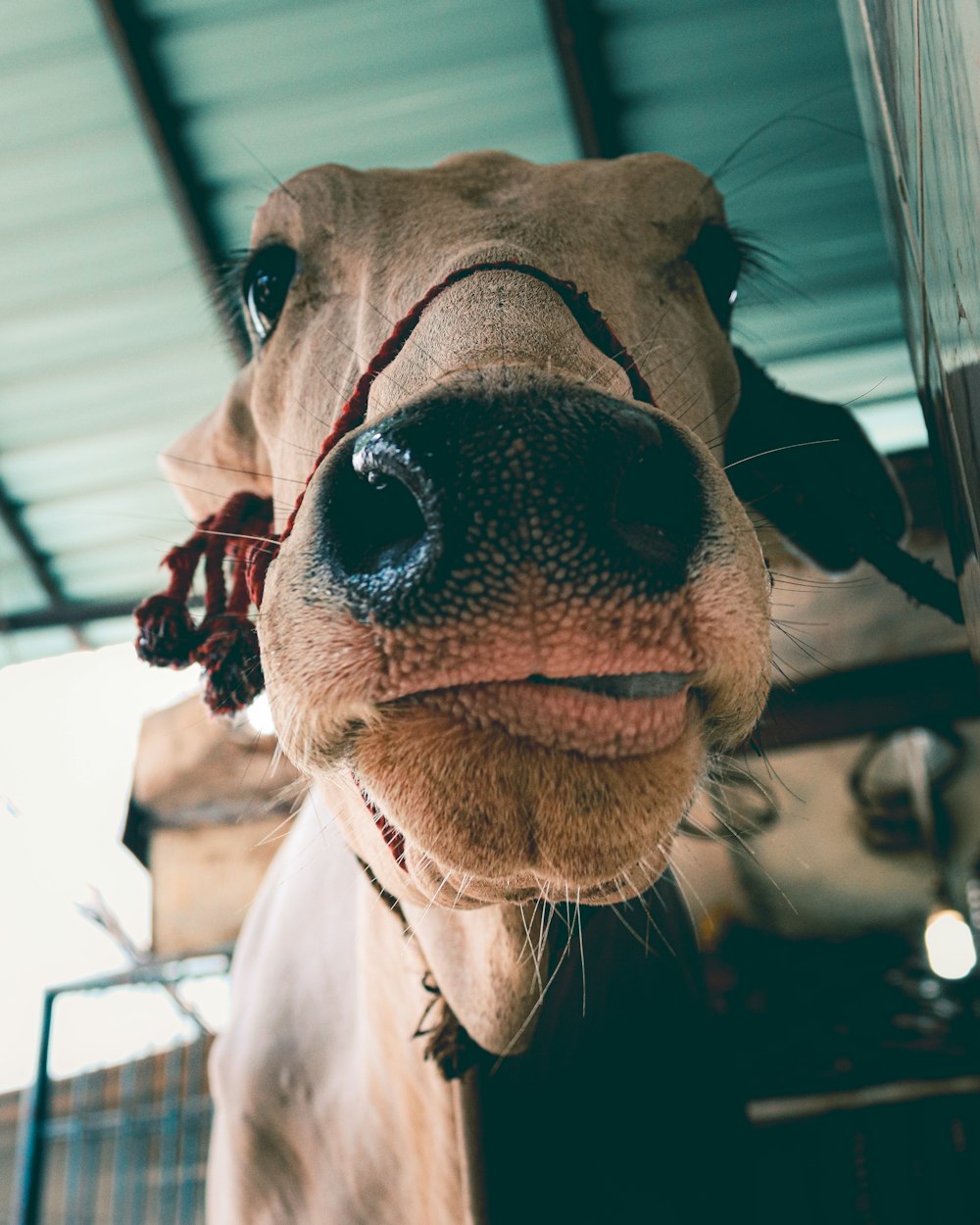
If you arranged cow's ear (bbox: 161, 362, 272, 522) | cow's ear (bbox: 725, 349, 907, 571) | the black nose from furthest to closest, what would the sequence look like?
1. cow's ear (bbox: 161, 362, 272, 522)
2. cow's ear (bbox: 725, 349, 907, 571)
3. the black nose

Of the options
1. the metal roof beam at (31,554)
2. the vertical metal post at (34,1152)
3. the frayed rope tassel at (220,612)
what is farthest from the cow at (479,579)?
the metal roof beam at (31,554)

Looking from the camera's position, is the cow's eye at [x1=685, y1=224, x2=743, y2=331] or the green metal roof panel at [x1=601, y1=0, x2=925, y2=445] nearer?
the cow's eye at [x1=685, y1=224, x2=743, y2=331]

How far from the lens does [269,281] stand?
2.10 m

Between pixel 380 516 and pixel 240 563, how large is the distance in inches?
37.7

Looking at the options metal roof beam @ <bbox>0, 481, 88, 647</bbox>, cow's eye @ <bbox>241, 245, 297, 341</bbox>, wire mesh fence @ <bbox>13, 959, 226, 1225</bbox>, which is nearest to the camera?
cow's eye @ <bbox>241, 245, 297, 341</bbox>

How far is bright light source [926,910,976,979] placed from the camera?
5406 millimetres

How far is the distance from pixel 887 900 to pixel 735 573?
268 inches

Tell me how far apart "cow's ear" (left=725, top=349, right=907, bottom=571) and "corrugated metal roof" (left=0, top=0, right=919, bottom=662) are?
8.35ft

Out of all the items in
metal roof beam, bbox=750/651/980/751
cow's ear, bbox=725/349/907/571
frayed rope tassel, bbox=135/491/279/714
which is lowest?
frayed rope tassel, bbox=135/491/279/714

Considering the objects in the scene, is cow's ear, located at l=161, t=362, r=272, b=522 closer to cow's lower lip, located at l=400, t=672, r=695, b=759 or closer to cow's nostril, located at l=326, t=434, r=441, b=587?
cow's nostril, located at l=326, t=434, r=441, b=587

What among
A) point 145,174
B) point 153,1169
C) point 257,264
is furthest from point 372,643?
point 153,1169

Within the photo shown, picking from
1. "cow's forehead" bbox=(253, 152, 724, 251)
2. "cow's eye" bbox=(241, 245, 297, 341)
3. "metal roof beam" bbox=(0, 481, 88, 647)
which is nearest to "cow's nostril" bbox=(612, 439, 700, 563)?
"cow's forehead" bbox=(253, 152, 724, 251)

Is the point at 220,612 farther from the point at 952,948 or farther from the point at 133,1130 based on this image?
the point at 133,1130

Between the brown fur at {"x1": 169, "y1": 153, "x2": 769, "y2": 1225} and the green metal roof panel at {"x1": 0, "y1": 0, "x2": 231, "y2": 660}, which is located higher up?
the green metal roof panel at {"x1": 0, "y1": 0, "x2": 231, "y2": 660}
